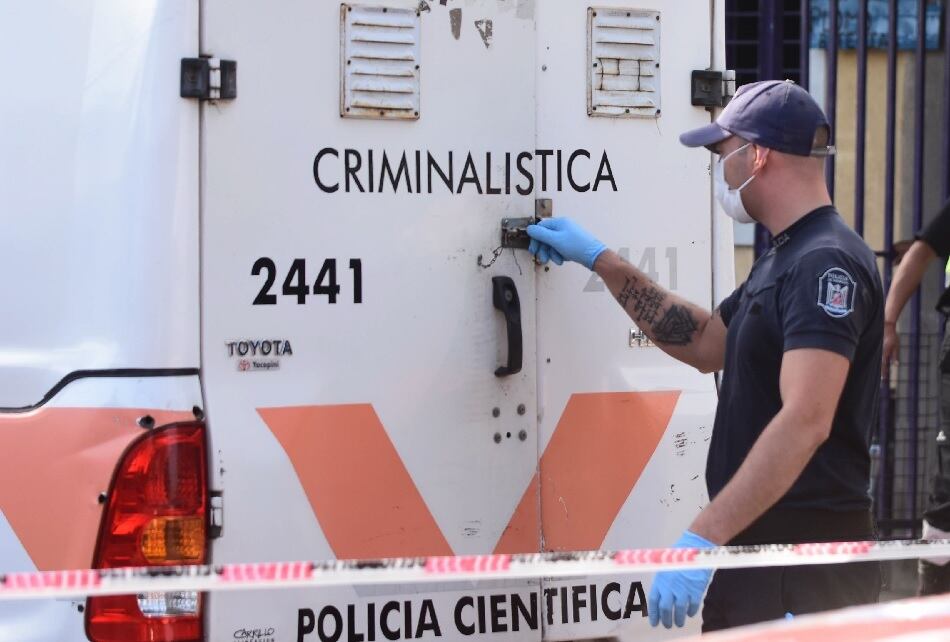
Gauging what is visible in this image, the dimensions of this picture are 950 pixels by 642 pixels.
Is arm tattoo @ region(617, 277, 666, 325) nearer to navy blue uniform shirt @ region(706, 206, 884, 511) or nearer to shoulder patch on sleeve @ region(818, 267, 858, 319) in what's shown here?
navy blue uniform shirt @ region(706, 206, 884, 511)

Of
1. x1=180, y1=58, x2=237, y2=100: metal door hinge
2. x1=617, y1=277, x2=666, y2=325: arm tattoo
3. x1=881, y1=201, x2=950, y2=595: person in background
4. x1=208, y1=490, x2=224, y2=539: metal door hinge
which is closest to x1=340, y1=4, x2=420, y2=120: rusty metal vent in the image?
x1=180, y1=58, x2=237, y2=100: metal door hinge

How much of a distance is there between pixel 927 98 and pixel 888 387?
227 centimetres

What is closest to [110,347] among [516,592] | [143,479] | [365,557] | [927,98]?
[143,479]

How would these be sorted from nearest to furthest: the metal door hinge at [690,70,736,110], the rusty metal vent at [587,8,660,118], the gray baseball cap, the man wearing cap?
1. the man wearing cap
2. the gray baseball cap
3. the rusty metal vent at [587,8,660,118]
4. the metal door hinge at [690,70,736,110]

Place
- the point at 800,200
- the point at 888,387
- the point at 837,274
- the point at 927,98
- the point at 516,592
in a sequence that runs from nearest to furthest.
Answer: the point at 837,274 → the point at 800,200 → the point at 516,592 → the point at 888,387 → the point at 927,98

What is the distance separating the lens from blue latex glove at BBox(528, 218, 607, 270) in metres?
3.30

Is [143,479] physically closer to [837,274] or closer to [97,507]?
[97,507]

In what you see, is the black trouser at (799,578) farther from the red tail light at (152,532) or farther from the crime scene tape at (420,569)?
the red tail light at (152,532)

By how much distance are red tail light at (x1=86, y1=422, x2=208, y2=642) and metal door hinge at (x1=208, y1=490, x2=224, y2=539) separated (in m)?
0.04

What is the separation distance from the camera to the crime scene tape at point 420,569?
245cm

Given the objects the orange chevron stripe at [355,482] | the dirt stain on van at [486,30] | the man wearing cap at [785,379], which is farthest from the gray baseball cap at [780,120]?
the orange chevron stripe at [355,482]

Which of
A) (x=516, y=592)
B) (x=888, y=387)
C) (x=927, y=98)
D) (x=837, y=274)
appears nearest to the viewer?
(x=837, y=274)

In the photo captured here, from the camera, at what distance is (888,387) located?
6.67 metres

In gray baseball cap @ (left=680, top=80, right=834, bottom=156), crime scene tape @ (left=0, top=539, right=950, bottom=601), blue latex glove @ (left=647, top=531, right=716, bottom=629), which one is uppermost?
gray baseball cap @ (left=680, top=80, right=834, bottom=156)
